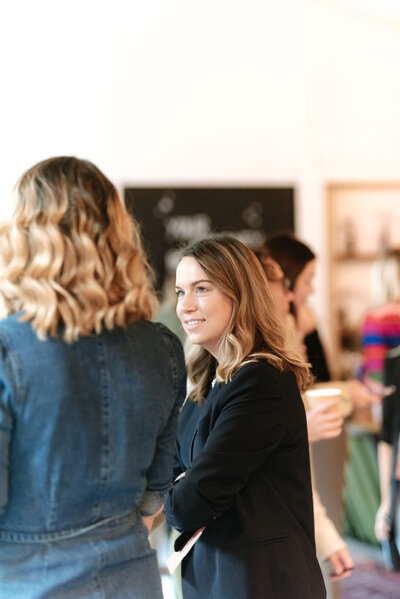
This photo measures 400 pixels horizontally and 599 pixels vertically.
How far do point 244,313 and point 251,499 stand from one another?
43 centimetres

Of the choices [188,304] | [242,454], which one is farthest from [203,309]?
[242,454]

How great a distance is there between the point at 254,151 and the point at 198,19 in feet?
3.83

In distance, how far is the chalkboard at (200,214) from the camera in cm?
625

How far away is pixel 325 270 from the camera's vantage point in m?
6.68

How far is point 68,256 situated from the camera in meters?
1.40

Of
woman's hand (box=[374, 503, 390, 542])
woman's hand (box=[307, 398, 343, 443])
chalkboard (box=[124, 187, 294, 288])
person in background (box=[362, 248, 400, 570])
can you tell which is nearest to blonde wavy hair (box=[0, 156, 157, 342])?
woman's hand (box=[307, 398, 343, 443])

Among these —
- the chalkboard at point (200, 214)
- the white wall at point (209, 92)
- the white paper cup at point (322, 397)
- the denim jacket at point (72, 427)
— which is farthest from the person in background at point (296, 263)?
the white wall at point (209, 92)

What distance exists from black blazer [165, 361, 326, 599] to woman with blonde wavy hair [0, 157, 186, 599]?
0.23m

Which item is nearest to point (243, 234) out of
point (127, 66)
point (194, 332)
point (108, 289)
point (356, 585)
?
point (127, 66)

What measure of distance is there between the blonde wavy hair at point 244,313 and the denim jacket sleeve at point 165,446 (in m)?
0.28

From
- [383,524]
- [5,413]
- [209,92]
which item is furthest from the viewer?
[209,92]

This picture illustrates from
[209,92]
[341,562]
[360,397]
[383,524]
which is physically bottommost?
[383,524]

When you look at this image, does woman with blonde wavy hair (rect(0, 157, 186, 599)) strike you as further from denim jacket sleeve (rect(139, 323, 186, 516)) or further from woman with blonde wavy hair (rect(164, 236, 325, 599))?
woman with blonde wavy hair (rect(164, 236, 325, 599))

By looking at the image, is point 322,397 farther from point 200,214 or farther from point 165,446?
point 200,214
